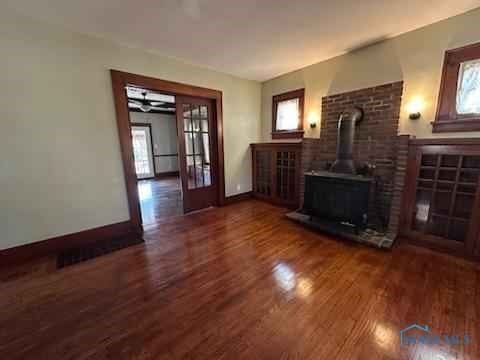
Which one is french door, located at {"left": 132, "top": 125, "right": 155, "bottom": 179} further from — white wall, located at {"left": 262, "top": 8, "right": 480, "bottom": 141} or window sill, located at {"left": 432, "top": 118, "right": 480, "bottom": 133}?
window sill, located at {"left": 432, "top": 118, "right": 480, "bottom": 133}

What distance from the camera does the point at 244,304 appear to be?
1.59 metres

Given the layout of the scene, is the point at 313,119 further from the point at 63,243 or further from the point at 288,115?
the point at 63,243

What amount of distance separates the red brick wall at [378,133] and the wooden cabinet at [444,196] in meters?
0.26

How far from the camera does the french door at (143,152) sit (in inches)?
284

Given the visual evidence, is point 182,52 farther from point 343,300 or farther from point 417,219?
point 417,219

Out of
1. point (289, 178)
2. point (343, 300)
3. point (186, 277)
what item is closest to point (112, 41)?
point (186, 277)

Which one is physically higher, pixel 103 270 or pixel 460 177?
pixel 460 177

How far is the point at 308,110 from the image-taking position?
348 centimetres

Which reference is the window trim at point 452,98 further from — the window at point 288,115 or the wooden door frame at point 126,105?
the wooden door frame at point 126,105

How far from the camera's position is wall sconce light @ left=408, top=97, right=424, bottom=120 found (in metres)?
2.33

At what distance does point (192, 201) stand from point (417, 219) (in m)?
3.43

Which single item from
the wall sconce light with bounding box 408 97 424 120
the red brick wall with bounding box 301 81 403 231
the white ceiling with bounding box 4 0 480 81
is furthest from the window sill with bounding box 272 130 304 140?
the wall sconce light with bounding box 408 97 424 120
